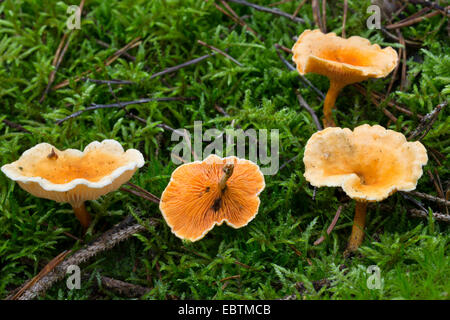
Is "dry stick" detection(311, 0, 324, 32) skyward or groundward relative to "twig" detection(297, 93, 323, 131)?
skyward

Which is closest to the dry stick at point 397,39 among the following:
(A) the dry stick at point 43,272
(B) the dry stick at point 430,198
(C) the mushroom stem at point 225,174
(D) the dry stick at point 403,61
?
(D) the dry stick at point 403,61

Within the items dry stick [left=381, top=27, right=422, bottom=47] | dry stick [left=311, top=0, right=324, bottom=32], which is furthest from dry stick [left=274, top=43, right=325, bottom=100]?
dry stick [left=381, top=27, right=422, bottom=47]

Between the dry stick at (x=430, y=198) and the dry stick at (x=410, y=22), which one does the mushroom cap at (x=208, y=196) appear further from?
the dry stick at (x=410, y=22)

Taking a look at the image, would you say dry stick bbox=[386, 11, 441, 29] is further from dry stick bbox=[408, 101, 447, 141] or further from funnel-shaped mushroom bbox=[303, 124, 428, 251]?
funnel-shaped mushroom bbox=[303, 124, 428, 251]

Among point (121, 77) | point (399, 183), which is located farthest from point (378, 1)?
point (121, 77)

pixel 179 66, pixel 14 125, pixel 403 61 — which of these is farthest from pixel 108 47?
pixel 403 61

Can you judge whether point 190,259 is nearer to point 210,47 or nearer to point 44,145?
point 44,145

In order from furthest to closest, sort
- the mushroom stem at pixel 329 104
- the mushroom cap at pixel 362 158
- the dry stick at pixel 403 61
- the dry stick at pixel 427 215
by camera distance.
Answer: the dry stick at pixel 403 61 → the mushroom stem at pixel 329 104 → the dry stick at pixel 427 215 → the mushroom cap at pixel 362 158
